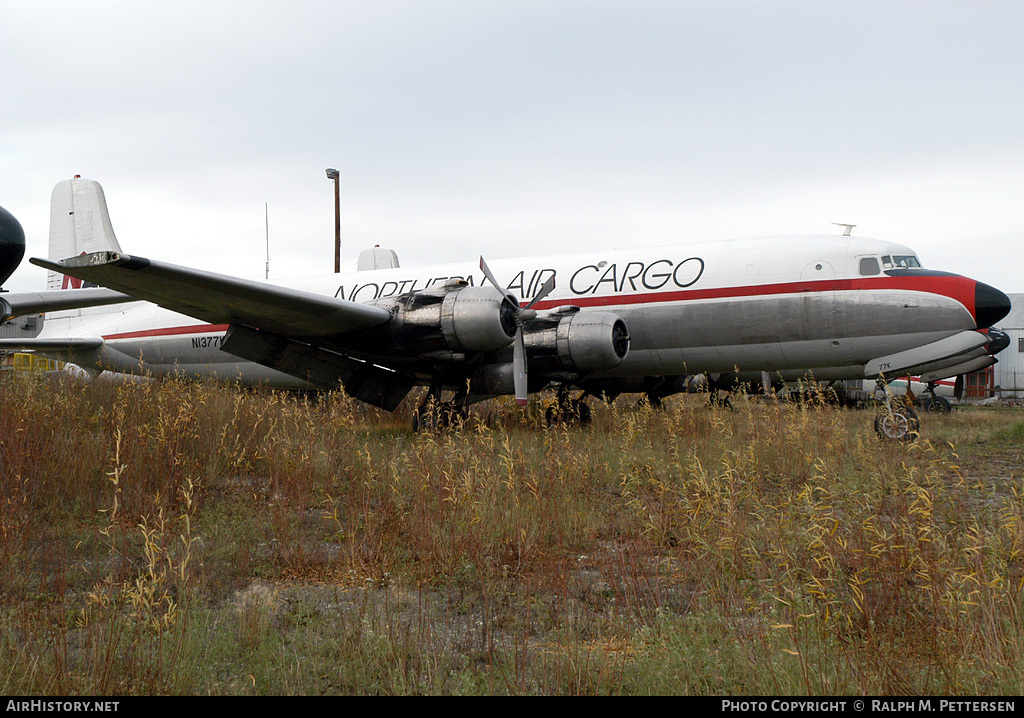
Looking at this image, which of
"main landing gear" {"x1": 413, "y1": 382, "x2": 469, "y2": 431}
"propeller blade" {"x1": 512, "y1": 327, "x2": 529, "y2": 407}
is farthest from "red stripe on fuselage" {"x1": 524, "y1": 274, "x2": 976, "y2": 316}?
"main landing gear" {"x1": 413, "y1": 382, "x2": 469, "y2": 431}

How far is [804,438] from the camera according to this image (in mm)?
8523

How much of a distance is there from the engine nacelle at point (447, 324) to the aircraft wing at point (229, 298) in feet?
1.09

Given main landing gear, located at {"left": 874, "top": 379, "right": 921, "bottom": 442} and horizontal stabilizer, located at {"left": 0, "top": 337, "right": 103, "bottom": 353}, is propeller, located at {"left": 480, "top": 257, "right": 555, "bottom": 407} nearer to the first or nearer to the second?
main landing gear, located at {"left": 874, "top": 379, "right": 921, "bottom": 442}

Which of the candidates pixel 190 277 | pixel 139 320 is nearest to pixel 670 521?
pixel 190 277

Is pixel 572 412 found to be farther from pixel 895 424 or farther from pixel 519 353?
pixel 895 424

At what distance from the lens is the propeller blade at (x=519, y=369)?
10.2m

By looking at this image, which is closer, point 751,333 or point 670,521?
point 670,521


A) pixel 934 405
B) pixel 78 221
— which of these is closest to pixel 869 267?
pixel 934 405

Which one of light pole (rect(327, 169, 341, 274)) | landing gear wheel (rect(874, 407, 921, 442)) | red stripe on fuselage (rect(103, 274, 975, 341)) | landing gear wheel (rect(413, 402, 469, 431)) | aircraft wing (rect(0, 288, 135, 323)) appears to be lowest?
landing gear wheel (rect(874, 407, 921, 442))

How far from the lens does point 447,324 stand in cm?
1012

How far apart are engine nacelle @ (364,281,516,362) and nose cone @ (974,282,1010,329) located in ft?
23.1

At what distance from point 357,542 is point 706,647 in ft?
8.81

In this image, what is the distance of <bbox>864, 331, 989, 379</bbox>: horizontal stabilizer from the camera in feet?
32.7
